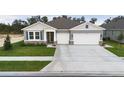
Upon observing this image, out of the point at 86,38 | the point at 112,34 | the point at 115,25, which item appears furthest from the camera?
the point at 86,38

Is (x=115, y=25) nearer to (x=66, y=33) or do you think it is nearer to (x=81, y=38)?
(x=81, y=38)

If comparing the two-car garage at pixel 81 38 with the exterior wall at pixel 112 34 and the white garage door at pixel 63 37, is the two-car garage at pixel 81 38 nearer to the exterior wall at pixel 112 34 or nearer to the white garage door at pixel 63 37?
the white garage door at pixel 63 37

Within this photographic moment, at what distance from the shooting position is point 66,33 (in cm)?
1310

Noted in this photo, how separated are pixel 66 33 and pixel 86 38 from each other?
164cm

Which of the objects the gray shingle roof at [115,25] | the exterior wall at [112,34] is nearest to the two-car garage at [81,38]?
the exterior wall at [112,34]

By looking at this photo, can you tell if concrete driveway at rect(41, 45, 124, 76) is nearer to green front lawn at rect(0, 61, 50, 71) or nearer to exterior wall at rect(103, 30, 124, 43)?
green front lawn at rect(0, 61, 50, 71)

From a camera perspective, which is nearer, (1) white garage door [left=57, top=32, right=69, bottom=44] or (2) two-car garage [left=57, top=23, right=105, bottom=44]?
(2) two-car garage [left=57, top=23, right=105, bottom=44]

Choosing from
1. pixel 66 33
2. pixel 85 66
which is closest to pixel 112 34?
pixel 66 33

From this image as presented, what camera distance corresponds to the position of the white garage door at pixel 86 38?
1203cm

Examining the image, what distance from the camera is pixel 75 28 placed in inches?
505

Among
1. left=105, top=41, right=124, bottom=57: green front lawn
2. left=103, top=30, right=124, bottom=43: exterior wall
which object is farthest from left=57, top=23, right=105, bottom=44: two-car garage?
left=105, top=41, right=124, bottom=57: green front lawn

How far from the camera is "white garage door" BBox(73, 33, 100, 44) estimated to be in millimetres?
12031
